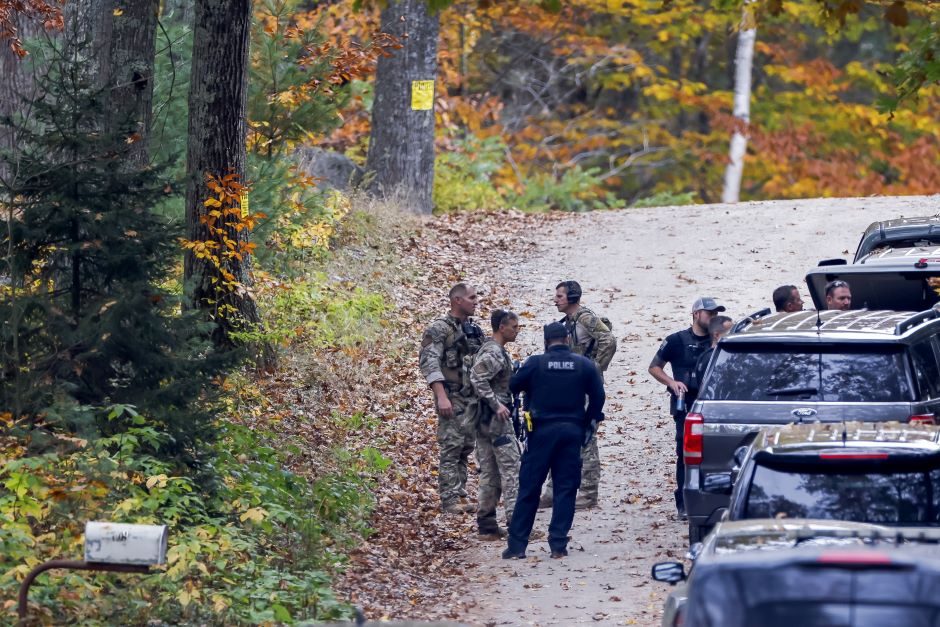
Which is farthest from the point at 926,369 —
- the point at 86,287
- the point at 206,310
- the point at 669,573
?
the point at 86,287

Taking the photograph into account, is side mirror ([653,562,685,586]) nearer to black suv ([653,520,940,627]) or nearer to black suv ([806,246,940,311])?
black suv ([653,520,940,627])

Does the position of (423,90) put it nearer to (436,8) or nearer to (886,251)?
(886,251)

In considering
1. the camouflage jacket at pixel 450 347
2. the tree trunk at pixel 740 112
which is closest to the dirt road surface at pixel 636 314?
the camouflage jacket at pixel 450 347

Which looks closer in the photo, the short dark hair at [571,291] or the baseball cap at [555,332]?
the baseball cap at [555,332]

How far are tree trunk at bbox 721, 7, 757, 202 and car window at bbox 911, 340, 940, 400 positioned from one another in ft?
77.2

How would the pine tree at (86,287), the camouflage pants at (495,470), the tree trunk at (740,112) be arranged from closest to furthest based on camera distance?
the pine tree at (86,287) → the camouflage pants at (495,470) → the tree trunk at (740,112)

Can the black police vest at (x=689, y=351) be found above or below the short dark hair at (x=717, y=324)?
below

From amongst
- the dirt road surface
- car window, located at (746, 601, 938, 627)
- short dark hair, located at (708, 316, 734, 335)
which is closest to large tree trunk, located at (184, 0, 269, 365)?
the dirt road surface

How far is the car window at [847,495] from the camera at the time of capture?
696 cm

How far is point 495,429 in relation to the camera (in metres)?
12.0

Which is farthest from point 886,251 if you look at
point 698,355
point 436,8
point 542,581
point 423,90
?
point 423,90

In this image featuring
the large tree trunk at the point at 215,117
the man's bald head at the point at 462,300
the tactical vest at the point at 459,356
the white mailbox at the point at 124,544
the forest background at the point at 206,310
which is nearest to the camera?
the white mailbox at the point at 124,544

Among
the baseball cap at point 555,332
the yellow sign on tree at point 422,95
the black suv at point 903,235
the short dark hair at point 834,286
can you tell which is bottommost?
the baseball cap at point 555,332

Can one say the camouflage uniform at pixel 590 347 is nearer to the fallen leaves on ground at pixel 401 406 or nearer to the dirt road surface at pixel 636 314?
the dirt road surface at pixel 636 314
